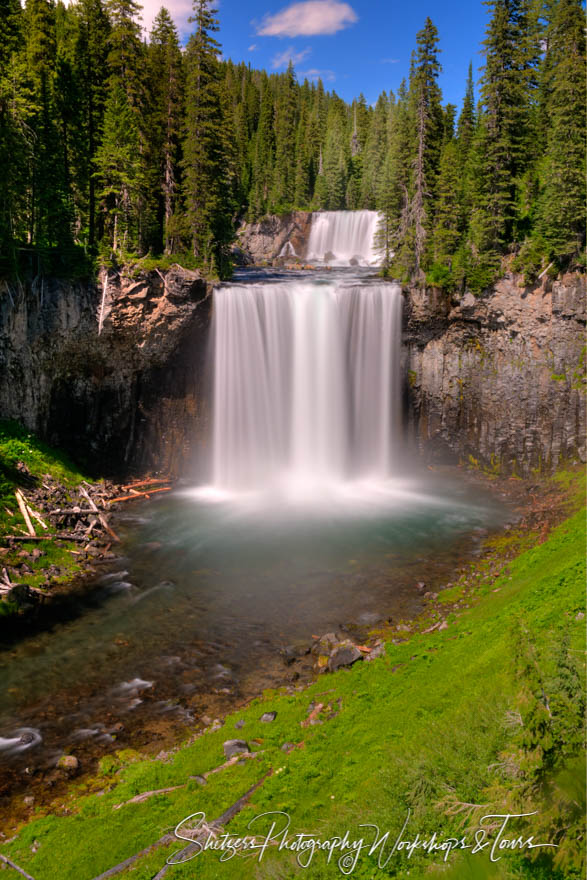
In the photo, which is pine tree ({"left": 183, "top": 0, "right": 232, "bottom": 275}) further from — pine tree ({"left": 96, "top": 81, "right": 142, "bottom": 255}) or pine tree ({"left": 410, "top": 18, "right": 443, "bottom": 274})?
pine tree ({"left": 410, "top": 18, "right": 443, "bottom": 274})

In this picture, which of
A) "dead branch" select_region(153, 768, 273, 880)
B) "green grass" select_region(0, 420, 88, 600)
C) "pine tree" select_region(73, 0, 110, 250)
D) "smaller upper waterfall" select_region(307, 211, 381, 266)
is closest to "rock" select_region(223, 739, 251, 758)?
"dead branch" select_region(153, 768, 273, 880)

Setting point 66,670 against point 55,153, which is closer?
point 66,670

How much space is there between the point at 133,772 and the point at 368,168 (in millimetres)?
78123

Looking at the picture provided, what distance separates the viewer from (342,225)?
62.4 metres

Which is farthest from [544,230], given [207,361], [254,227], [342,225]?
[254,227]

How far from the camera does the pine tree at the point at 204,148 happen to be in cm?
3098

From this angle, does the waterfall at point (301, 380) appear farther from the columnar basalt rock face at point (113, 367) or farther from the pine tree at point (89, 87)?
the pine tree at point (89, 87)

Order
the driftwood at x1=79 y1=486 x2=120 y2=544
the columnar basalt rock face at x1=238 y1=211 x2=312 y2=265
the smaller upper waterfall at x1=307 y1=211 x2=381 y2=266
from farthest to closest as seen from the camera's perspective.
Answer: the columnar basalt rock face at x1=238 y1=211 x2=312 y2=265
the smaller upper waterfall at x1=307 y1=211 x2=381 y2=266
the driftwood at x1=79 y1=486 x2=120 y2=544

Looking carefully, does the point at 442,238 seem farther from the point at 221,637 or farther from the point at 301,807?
the point at 301,807

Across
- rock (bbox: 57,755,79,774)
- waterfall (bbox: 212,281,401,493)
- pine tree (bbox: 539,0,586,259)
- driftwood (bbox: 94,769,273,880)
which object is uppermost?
pine tree (bbox: 539,0,586,259)

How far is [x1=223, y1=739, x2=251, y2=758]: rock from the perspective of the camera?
31.2ft

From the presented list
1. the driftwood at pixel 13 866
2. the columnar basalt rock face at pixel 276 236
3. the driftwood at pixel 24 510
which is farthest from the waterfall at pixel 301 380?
the columnar basalt rock face at pixel 276 236

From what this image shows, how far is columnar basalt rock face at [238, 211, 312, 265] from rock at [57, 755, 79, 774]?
59066 mm

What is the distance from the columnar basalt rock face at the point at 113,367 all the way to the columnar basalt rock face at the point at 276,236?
37.1 metres
